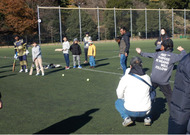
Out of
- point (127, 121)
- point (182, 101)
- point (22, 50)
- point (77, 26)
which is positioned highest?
point (77, 26)

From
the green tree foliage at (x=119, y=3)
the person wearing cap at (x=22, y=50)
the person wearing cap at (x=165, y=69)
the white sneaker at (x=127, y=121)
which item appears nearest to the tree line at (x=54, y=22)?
the green tree foliage at (x=119, y=3)

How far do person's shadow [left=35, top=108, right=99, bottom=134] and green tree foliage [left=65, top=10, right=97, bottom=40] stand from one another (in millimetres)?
35732

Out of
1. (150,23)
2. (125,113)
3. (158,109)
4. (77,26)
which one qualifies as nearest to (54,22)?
(77,26)

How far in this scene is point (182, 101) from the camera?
3312mm

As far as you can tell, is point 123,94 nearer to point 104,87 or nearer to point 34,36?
point 104,87

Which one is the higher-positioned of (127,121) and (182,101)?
(182,101)

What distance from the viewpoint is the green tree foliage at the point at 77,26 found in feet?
140

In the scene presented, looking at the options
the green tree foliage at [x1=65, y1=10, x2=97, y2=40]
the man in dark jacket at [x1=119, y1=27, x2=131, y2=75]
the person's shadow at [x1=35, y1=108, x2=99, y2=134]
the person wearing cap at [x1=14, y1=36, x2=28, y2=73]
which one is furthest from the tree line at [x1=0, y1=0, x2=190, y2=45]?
the person's shadow at [x1=35, y1=108, x2=99, y2=134]

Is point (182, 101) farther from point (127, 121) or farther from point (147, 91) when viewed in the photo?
point (127, 121)

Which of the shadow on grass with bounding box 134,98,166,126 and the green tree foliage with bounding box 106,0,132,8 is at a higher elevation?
the green tree foliage with bounding box 106,0,132,8

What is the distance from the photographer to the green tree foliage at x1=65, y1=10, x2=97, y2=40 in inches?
1682

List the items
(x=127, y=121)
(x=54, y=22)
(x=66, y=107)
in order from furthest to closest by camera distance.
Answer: (x=54, y=22) < (x=66, y=107) < (x=127, y=121)

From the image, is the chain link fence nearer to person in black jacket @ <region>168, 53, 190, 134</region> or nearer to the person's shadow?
the person's shadow

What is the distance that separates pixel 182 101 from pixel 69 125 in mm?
3629
